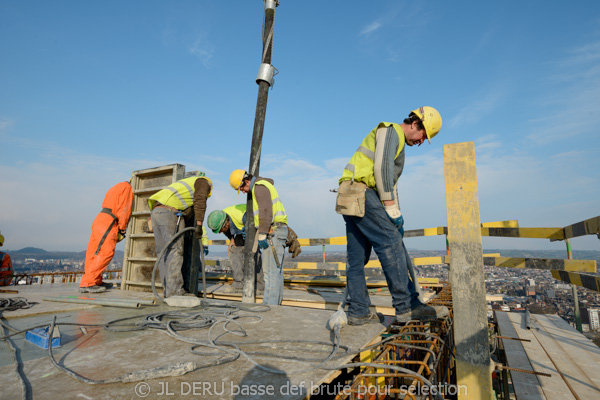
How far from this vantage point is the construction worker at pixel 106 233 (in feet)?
16.7

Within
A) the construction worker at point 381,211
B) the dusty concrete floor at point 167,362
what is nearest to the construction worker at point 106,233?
the dusty concrete floor at point 167,362

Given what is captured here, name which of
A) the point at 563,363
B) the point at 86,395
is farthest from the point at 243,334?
→ the point at 563,363

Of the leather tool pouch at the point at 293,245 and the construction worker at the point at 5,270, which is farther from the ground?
the leather tool pouch at the point at 293,245

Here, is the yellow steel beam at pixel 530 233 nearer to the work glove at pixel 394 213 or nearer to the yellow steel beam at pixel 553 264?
the yellow steel beam at pixel 553 264

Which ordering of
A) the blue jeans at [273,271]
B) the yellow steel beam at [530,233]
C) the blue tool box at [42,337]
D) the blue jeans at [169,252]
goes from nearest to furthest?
the blue tool box at [42,337], the yellow steel beam at [530,233], the blue jeans at [273,271], the blue jeans at [169,252]

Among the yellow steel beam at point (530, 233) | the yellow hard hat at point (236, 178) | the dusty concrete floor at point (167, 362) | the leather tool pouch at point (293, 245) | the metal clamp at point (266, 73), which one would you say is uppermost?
the metal clamp at point (266, 73)

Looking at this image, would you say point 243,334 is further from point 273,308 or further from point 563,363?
point 563,363

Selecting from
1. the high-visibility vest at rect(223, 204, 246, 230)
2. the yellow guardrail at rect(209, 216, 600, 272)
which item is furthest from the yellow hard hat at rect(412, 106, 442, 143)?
the high-visibility vest at rect(223, 204, 246, 230)

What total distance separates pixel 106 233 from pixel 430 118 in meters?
5.45

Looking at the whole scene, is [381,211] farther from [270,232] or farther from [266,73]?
[266,73]

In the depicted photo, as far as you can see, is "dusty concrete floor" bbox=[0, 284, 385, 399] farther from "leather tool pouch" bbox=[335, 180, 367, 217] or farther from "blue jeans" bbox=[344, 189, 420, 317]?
"leather tool pouch" bbox=[335, 180, 367, 217]

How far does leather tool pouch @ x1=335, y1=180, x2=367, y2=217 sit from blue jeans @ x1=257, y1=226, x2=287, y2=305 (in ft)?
5.73

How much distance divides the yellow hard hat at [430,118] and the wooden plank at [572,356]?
7.97ft

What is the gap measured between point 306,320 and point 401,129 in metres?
2.14
